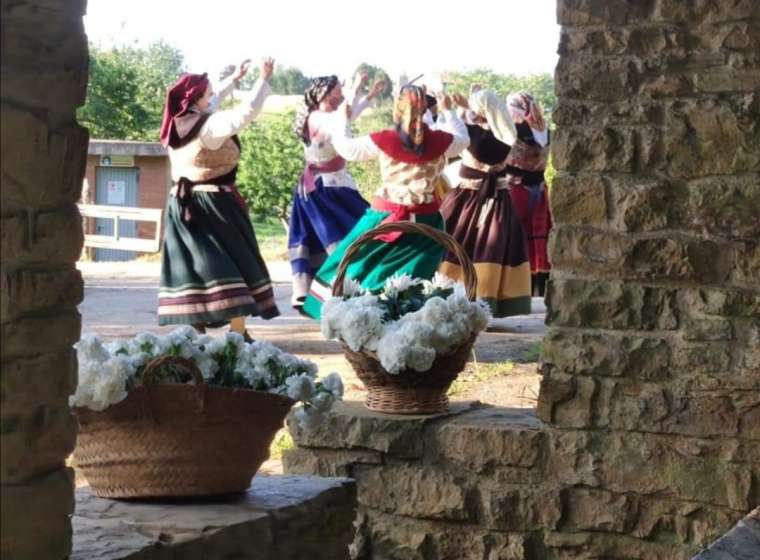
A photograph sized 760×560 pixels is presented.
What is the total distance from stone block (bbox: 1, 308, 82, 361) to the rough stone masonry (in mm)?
1930

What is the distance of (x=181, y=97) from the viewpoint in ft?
23.2

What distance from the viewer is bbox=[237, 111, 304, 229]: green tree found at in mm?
19094

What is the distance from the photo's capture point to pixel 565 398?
12.6ft

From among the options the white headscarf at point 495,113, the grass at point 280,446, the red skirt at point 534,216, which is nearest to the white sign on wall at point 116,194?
the red skirt at point 534,216

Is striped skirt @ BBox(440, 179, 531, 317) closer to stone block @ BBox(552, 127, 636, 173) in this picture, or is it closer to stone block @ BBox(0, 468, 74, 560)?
stone block @ BBox(552, 127, 636, 173)

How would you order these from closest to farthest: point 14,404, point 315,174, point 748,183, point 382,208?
point 14,404, point 748,183, point 382,208, point 315,174

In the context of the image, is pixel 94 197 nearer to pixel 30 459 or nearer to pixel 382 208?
pixel 382 208

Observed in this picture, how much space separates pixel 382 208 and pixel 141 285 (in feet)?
22.9

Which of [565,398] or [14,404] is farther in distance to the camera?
[565,398]

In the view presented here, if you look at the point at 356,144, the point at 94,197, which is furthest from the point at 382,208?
the point at 94,197

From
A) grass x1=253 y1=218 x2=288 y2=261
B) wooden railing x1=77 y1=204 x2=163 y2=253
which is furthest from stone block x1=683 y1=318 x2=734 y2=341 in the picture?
wooden railing x1=77 y1=204 x2=163 y2=253

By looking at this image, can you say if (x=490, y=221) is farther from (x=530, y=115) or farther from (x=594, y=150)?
(x=594, y=150)

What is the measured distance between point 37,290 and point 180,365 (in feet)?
2.38

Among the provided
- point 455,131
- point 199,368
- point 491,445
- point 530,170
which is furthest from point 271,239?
point 199,368
